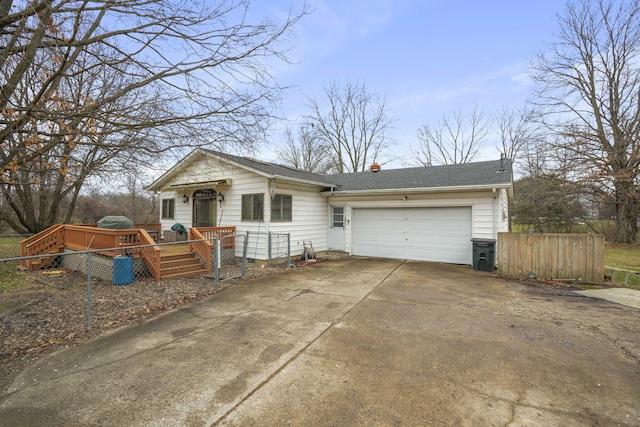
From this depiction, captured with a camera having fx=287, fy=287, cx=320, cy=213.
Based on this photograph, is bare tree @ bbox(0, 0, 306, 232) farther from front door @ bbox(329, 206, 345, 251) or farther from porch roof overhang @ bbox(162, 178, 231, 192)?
front door @ bbox(329, 206, 345, 251)

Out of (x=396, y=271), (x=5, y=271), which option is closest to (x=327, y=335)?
(x=396, y=271)

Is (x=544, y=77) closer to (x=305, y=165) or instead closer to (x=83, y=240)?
(x=305, y=165)

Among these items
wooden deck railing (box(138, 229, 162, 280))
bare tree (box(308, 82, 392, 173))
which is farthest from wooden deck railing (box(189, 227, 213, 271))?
bare tree (box(308, 82, 392, 173))

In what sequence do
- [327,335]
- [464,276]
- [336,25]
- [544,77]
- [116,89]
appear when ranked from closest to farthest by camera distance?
[327,335], [116,89], [336,25], [464,276], [544,77]

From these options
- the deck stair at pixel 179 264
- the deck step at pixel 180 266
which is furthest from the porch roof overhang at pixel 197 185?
the deck step at pixel 180 266

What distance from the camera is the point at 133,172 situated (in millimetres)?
6012

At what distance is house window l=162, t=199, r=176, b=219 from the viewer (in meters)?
12.2

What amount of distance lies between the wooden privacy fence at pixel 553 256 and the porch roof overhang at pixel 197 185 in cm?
875

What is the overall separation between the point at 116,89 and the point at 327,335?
602 centimetres

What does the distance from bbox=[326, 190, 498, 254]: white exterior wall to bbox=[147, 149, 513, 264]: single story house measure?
27 mm

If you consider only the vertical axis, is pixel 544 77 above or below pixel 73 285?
above

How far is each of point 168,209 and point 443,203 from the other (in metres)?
11.1

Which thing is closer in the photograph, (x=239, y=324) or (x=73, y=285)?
(x=239, y=324)

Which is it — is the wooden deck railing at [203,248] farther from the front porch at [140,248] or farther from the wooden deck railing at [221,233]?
the wooden deck railing at [221,233]
